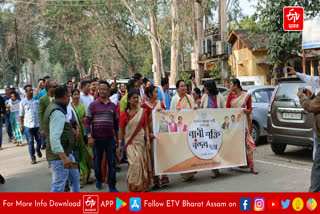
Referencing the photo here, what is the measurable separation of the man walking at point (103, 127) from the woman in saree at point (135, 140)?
1.00 ft

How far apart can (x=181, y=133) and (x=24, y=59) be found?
4316 cm

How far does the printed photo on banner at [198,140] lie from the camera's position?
6.07 meters

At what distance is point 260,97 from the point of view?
391 inches

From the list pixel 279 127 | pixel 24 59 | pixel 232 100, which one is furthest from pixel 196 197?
pixel 24 59

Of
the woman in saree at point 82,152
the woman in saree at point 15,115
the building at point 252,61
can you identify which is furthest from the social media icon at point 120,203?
the building at point 252,61

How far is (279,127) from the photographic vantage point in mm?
7738

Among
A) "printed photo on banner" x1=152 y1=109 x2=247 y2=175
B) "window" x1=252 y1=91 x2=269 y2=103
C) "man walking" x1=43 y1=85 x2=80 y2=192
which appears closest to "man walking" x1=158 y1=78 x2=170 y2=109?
"printed photo on banner" x1=152 y1=109 x2=247 y2=175

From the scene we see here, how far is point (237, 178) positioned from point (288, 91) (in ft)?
8.11

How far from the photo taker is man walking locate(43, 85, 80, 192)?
4.05 meters

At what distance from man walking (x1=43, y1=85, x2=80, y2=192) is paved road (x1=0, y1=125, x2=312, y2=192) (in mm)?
1954

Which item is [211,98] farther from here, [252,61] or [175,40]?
[252,61]

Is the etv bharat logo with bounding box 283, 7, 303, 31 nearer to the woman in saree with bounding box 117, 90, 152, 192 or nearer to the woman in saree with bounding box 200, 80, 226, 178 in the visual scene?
the woman in saree with bounding box 200, 80, 226, 178

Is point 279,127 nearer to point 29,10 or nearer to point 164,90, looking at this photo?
point 164,90

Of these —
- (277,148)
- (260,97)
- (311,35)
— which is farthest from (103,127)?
(311,35)
